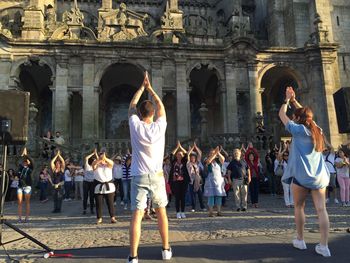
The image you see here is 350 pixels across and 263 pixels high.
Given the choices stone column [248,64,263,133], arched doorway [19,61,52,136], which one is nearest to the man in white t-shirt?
stone column [248,64,263,133]

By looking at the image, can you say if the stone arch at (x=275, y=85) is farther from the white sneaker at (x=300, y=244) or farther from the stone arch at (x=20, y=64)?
the white sneaker at (x=300, y=244)

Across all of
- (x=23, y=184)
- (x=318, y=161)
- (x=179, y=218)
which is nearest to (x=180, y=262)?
(x=318, y=161)

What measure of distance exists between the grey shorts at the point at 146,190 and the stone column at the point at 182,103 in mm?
16818

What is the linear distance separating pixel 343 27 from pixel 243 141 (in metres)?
16.2

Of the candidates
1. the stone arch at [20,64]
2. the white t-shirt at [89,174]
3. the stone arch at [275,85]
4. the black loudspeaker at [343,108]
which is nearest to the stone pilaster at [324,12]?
the stone arch at [275,85]

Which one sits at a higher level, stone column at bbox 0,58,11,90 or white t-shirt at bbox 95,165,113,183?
stone column at bbox 0,58,11,90

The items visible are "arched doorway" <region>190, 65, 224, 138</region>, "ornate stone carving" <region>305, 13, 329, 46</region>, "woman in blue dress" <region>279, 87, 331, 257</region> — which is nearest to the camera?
"woman in blue dress" <region>279, 87, 331, 257</region>

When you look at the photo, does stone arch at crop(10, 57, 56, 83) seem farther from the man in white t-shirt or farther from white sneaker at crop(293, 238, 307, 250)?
white sneaker at crop(293, 238, 307, 250)

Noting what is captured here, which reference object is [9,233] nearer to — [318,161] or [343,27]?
[318,161]

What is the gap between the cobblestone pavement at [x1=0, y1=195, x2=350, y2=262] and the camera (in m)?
6.25

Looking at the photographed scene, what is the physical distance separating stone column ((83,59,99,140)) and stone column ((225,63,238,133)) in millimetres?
7899

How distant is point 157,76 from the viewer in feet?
73.0

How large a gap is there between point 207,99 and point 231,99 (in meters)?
5.34

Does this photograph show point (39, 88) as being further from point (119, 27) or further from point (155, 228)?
point (155, 228)
